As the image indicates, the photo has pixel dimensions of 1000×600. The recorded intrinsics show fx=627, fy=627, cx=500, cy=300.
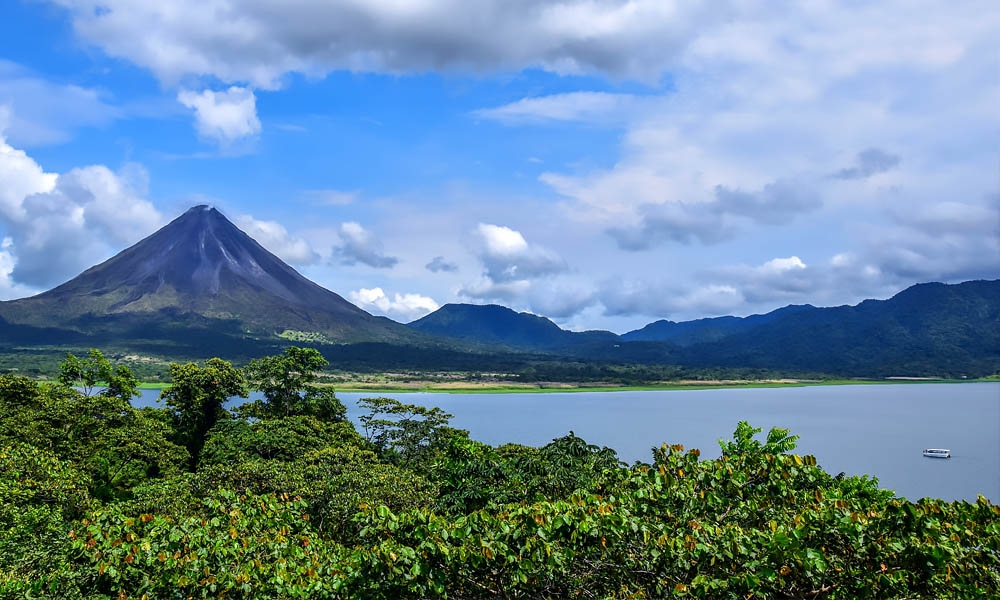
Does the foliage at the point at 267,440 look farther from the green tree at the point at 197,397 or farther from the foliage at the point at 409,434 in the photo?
the green tree at the point at 197,397

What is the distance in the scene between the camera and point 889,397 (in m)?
124

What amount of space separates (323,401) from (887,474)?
42.7 metres

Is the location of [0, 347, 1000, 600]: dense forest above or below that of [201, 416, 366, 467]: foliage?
above

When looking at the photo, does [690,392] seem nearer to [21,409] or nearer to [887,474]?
[887,474]

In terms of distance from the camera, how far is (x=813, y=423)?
79.6 m

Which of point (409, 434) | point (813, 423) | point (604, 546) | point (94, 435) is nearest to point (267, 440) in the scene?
point (94, 435)

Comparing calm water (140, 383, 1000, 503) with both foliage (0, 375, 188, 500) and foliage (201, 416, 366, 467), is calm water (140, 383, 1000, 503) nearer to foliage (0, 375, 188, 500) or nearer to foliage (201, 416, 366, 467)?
foliage (201, 416, 366, 467)

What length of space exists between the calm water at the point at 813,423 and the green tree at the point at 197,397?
105 feet

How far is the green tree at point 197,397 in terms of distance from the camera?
32.6 metres

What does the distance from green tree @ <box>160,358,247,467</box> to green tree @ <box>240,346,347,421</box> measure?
50.8 inches

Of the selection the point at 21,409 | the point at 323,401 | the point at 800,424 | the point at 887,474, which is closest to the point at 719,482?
the point at 21,409

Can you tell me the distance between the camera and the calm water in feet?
167

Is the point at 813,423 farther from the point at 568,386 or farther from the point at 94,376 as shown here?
the point at 94,376

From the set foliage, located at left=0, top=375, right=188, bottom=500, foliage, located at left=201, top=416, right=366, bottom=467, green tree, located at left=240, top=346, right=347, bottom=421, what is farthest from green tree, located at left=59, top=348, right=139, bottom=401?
green tree, located at left=240, top=346, right=347, bottom=421
